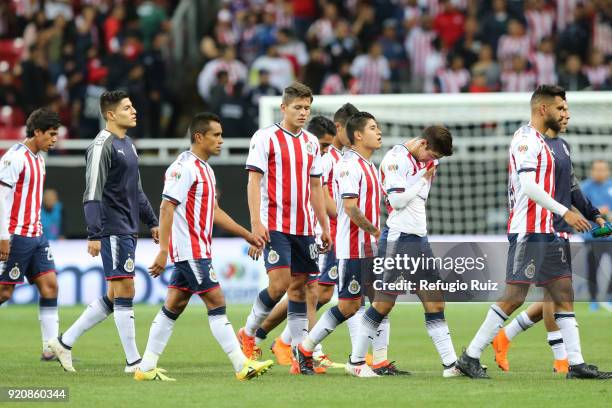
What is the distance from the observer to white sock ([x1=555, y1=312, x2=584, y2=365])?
9844mm

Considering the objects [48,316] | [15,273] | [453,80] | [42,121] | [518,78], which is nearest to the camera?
[42,121]

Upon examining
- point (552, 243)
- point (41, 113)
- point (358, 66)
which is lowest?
point (552, 243)

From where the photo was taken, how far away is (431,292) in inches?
401

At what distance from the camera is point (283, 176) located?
1078 cm

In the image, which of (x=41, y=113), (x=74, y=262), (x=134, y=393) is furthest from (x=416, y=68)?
(x=134, y=393)

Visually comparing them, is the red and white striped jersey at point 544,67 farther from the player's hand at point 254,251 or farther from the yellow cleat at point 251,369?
the yellow cleat at point 251,369

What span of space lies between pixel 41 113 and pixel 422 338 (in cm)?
509

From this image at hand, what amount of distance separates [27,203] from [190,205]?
7.91 ft

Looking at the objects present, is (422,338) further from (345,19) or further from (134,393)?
(345,19)

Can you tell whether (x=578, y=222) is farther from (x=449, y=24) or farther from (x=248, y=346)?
(x=449, y=24)

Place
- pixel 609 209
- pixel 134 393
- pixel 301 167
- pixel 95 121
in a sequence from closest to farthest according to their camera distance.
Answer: pixel 134 393 < pixel 301 167 < pixel 609 209 < pixel 95 121

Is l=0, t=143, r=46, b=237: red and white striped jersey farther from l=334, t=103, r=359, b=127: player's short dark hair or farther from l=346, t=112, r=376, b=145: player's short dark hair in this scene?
l=346, t=112, r=376, b=145: player's short dark hair

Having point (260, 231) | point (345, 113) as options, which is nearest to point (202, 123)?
point (260, 231)

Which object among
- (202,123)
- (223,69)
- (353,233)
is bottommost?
(353,233)
